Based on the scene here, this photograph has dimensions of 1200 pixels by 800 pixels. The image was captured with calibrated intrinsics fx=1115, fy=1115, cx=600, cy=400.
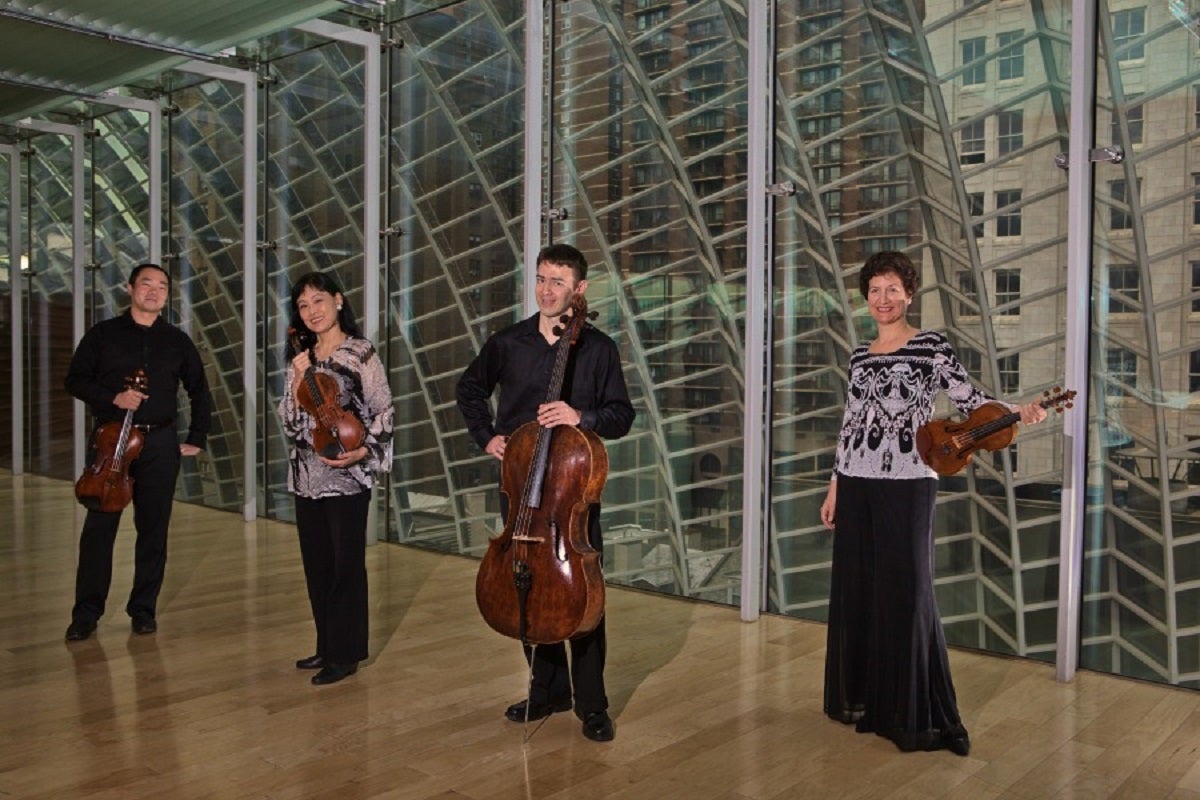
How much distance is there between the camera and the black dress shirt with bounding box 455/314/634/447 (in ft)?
12.1

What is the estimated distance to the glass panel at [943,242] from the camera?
4.93 metres

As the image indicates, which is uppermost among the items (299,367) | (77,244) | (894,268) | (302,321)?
(77,244)

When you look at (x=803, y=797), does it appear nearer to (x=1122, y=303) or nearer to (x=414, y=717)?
(x=414, y=717)

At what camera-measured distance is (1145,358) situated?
183 inches

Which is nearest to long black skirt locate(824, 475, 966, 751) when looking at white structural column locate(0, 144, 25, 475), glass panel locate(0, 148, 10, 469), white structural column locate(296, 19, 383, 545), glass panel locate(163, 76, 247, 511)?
white structural column locate(296, 19, 383, 545)

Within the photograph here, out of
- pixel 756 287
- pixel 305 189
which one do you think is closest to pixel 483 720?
pixel 756 287

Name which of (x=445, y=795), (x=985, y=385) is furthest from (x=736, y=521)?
(x=445, y=795)

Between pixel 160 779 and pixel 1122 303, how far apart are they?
406cm

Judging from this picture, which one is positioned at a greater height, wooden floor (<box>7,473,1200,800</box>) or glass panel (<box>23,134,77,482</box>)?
glass panel (<box>23,134,77,482</box>)

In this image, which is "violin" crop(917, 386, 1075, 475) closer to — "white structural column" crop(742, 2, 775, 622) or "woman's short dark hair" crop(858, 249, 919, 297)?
"woman's short dark hair" crop(858, 249, 919, 297)

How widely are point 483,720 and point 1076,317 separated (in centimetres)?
289

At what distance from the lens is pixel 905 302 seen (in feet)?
12.2

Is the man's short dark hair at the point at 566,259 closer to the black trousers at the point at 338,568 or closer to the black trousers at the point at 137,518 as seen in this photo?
the black trousers at the point at 338,568

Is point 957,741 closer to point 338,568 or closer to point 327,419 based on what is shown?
point 338,568
